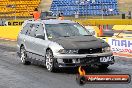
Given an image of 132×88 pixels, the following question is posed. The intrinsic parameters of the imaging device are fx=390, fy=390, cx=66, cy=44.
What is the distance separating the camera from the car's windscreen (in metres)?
12.1

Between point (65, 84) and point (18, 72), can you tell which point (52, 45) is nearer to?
point (18, 72)

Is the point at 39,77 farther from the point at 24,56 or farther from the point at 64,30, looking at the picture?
the point at 24,56

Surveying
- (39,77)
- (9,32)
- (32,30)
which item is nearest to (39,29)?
(32,30)

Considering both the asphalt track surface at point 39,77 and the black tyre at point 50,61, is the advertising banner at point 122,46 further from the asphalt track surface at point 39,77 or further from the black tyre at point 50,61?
the black tyre at point 50,61

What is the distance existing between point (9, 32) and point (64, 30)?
60.5ft

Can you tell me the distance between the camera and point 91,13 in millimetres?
57062

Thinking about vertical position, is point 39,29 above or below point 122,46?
above

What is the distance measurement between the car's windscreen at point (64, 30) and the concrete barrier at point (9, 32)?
1675cm

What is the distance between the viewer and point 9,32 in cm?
3022

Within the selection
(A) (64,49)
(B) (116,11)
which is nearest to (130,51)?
(A) (64,49)

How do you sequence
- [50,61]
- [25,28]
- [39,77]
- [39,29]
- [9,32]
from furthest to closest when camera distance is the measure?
1. [9,32]
2. [25,28]
3. [39,29]
4. [50,61]
5. [39,77]

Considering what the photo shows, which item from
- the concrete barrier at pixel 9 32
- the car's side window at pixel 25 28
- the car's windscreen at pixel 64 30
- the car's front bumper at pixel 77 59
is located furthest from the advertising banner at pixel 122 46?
the concrete barrier at pixel 9 32

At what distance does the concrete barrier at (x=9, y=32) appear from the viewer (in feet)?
96.0

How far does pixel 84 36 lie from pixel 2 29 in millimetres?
20181
